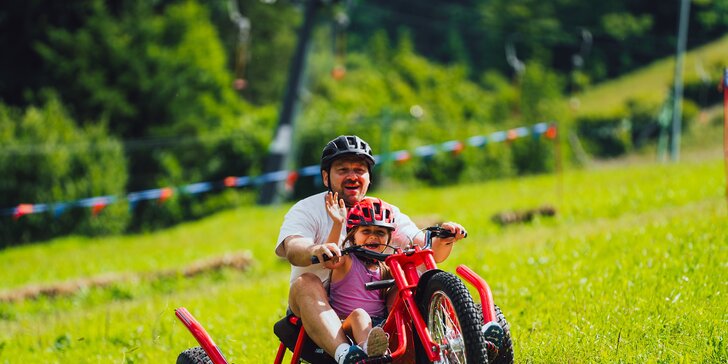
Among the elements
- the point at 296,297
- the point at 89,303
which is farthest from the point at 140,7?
the point at 296,297

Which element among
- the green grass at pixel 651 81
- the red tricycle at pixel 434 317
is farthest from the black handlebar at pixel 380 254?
the green grass at pixel 651 81

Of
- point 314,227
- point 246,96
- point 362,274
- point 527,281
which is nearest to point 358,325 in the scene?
point 362,274

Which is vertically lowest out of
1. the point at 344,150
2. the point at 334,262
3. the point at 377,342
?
the point at 377,342

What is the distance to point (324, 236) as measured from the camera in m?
5.85

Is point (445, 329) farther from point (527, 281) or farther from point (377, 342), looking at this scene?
point (527, 281)

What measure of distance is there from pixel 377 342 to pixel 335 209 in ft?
2.75

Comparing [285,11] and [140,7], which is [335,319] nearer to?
[140,7]

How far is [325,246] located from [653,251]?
4.89 meters

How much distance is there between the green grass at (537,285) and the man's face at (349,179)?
1.52 metres

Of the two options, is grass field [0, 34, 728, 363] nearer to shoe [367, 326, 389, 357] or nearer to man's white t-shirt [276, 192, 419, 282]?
man's white t-shirt [276, 192, 419, 282]

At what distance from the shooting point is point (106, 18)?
39.5m

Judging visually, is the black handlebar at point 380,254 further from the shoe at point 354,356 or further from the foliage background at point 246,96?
the foliage background at point 246,96

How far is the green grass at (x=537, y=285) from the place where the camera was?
20.8ft

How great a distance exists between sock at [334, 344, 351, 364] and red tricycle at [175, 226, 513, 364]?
125 mm
